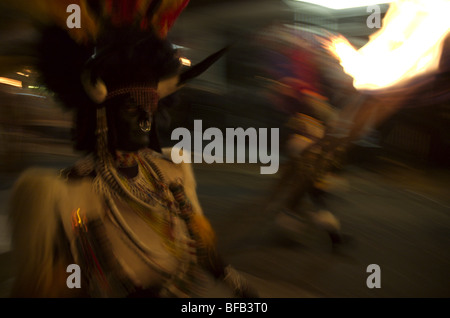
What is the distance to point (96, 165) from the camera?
1396 mm

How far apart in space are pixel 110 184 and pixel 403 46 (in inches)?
68.0

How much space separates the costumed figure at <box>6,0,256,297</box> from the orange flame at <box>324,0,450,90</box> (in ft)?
3.67

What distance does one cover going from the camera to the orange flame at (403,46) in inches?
78.8

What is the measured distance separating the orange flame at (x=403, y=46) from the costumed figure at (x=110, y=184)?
1118 mm

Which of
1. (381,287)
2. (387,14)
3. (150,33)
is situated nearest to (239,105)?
(387,14)

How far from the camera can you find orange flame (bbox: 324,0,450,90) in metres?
2.00

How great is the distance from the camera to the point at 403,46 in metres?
2.09

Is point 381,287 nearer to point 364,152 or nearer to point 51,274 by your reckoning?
point 51,274

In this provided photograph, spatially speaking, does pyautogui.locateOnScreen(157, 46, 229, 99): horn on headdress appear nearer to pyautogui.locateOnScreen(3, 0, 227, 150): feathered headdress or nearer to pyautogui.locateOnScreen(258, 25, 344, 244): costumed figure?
pyautogui.locateOnScreen(3, 0, 227, 150): feathered headdress
